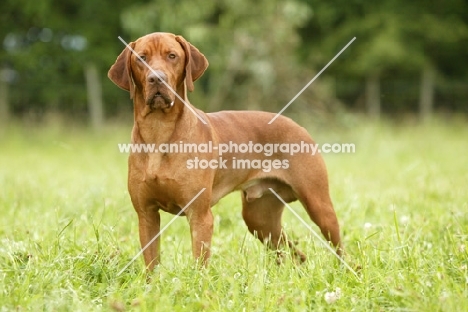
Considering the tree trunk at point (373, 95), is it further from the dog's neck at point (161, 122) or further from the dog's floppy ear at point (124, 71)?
the dog's floppy ear at point (124, 71)

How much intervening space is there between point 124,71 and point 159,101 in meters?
0.33

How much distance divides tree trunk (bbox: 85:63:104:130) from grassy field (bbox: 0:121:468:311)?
872cm

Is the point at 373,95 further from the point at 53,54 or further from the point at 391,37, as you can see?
the point at 53,54

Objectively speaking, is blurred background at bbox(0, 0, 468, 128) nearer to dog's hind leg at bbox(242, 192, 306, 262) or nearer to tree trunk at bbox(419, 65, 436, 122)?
tree trunk at bbox(419, 65, 436, 122)

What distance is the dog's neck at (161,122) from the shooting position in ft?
13.0

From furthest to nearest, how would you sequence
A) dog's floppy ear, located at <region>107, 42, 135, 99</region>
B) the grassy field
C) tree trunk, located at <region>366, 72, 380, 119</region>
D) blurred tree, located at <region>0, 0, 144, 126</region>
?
tree trunk, located at <region>366, 72, 380, 119</region>, blurred tree, located at <region>0, 0, 144, 126</region>, dog's floppy ear, located at <region>107, 42, 135, 99</region>, the grassy field

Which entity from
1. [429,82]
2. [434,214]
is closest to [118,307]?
[434,214]

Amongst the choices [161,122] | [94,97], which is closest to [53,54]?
[94,97]

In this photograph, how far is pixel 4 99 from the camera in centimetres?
1608

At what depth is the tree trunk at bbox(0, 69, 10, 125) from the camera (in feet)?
51.7

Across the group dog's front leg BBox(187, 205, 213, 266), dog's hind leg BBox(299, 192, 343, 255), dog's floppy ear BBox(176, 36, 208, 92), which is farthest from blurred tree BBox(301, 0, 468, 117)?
dog's front leg BBox(187, 205, 213, 266)

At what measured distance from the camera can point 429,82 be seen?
18656 millimetres

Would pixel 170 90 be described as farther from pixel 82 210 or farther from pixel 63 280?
pixel 82 210

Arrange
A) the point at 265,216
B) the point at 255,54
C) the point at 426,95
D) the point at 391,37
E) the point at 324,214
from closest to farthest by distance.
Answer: the point at 324,214 → the point at 265,216 → the point at 255,54 → the point at 426,95 → the point at 391,37
